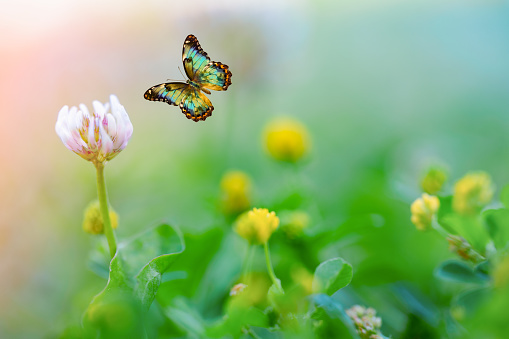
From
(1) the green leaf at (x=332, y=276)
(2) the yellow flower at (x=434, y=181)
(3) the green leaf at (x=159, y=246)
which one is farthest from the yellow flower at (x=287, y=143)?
(1) the green leaf at (x=332, y=276)

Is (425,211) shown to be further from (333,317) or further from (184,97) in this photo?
(184,97)

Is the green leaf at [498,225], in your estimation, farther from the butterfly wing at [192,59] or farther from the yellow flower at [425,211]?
the butterfly wing at [192,59]

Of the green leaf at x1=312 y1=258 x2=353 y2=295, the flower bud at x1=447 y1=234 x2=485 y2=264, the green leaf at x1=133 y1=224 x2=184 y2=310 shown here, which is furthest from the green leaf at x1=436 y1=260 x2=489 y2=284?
the green leaf at x1=133 y1=224 x2=184 y2=310

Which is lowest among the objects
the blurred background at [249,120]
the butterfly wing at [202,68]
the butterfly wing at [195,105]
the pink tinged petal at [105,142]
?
the blurred background at [249,120]

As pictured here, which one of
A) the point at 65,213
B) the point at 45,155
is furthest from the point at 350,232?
the point at 45,155

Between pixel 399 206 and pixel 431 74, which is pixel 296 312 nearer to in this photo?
pixel 399 206

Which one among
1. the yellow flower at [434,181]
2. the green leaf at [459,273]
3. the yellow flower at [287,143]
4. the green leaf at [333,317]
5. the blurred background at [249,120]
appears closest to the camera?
the green leaf at [333,317]
